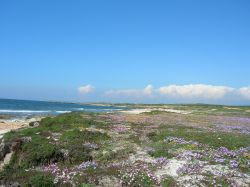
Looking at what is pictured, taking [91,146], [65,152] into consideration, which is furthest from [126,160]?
[65,152]

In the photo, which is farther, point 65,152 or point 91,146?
point 91,146

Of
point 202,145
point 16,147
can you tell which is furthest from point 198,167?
point 16,147

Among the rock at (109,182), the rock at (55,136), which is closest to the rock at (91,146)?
the rock at (55,136)

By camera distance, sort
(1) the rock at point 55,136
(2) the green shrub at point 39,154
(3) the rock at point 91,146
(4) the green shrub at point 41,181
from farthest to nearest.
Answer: (1) the rock at point 55,136, (3) the rock at point 91,146, (2) the green shrub at point 39,154, (4) the green shrub at point 41,181

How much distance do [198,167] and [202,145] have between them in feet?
16.3

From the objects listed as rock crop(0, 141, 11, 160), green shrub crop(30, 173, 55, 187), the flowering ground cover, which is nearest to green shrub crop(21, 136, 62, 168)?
the flowering ground cover

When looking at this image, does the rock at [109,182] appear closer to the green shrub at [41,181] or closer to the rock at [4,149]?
the green shrub at [41,181]

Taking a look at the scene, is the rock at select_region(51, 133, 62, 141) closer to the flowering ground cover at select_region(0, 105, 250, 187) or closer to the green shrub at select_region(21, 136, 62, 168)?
the flowering ground cover at select_region(0, 105, 250, 187)

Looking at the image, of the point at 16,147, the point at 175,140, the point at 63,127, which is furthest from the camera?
the point at 63,127

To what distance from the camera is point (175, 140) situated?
2245 cm

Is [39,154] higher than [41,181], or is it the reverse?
[39,154]

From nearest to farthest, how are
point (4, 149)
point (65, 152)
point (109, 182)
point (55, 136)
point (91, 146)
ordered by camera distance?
1. point (109, 182)
2. point (65, 152)
3. point (4, 149)
4. point (91, 146)
5. point (55, 136)

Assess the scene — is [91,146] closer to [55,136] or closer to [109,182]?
[55,136]

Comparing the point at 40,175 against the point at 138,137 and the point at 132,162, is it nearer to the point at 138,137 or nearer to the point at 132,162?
the point at 132,162
